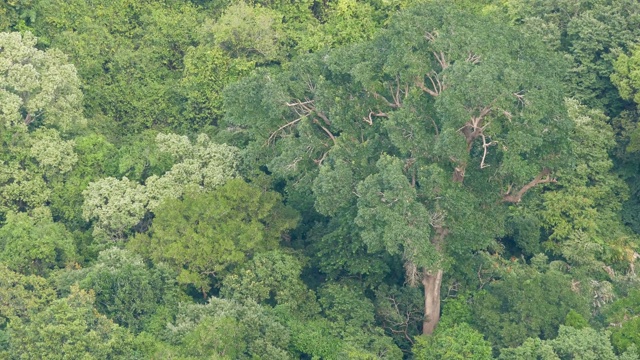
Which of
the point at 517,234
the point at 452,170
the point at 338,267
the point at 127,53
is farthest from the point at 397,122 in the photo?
the point at 127,53

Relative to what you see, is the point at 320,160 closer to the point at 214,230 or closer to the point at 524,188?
the point at 214,230

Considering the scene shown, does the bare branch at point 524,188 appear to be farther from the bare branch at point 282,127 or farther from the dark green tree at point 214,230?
the dark green tree at point 214,230

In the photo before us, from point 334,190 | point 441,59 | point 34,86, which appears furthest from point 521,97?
point 34,86

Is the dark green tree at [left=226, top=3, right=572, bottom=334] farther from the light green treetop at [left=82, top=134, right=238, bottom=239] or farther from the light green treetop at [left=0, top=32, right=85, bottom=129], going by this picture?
the light green treetop at [left=0, top=32, right=85, bottom=129]

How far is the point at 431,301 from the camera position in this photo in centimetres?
4481

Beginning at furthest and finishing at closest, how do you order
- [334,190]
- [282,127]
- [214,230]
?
1. [282,127]
2. [214,230]
3. [334,190]

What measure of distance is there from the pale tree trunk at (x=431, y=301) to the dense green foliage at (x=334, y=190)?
0.07 meters

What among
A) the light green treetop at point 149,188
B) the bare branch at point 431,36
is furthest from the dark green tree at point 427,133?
the light green treetop at point 149,188

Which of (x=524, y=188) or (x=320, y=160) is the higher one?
(x=320, y=160)

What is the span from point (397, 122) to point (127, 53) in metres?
16.1

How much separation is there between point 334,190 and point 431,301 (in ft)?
15.5

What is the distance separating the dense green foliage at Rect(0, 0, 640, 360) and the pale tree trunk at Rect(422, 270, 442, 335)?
0.24 feet

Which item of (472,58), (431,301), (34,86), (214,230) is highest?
(472,58)

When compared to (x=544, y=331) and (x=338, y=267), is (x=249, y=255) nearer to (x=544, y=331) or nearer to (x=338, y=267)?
(x=338, y=267)
